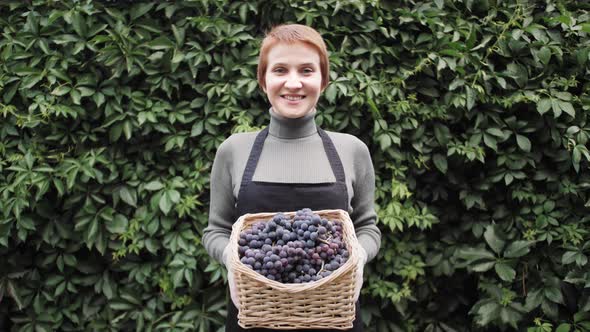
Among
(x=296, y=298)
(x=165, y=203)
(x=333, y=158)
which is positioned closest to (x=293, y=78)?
(x=333, y=158)

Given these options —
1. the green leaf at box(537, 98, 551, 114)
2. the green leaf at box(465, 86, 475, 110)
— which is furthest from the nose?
the green leaf at box(537, 98, 551, 114)

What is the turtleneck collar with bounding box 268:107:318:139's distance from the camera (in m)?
1.71

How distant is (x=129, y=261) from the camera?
271cm

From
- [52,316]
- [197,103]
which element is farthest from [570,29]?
[52,316]

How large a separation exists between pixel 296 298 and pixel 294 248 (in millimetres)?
126

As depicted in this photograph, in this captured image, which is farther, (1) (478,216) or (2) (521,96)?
(1) (478,216)

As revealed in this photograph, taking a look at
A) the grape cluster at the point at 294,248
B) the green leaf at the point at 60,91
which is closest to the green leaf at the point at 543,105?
the grape cluster at the point at 294,248

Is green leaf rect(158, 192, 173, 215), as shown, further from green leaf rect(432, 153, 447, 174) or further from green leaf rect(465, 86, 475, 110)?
green leaf rect(465, 86, 475, 110)

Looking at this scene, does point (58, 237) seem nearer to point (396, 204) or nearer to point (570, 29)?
point (396, 204)

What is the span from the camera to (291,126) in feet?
5.66

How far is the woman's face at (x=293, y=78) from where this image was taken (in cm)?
159

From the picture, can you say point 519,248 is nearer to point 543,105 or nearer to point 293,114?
point 543,105

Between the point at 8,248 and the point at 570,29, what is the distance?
2.94 meters

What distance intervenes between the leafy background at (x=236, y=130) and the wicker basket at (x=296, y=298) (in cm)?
116
